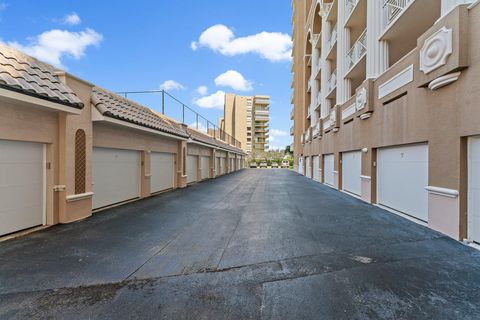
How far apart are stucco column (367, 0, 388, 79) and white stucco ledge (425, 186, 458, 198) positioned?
18.6ft

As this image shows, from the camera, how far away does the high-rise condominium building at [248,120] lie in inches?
3346

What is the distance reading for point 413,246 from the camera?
5.22 meters

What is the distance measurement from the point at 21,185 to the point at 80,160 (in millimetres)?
1649

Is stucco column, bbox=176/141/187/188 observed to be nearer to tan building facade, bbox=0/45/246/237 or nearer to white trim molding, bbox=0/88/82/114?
tan building facade, bbox=0/45/246/237

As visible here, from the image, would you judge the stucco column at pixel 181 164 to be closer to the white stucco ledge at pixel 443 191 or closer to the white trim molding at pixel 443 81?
the white stucco ledge at pixel 443 191

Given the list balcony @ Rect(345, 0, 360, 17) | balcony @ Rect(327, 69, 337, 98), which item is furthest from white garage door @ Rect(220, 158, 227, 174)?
balcony @ Rect(345, 0, 360, 17)

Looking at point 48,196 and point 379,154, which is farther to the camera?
point 379,154

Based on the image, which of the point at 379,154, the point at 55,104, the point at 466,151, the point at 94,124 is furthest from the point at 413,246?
the point at 94,124

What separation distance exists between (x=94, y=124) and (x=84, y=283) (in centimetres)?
627

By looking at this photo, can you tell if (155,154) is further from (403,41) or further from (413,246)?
(403,41)

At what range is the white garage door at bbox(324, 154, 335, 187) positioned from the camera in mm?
17422

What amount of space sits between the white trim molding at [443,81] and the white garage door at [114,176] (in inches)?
408

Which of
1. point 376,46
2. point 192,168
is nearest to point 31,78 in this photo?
point 376,46

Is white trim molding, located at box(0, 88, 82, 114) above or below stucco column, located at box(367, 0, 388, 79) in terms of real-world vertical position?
below
